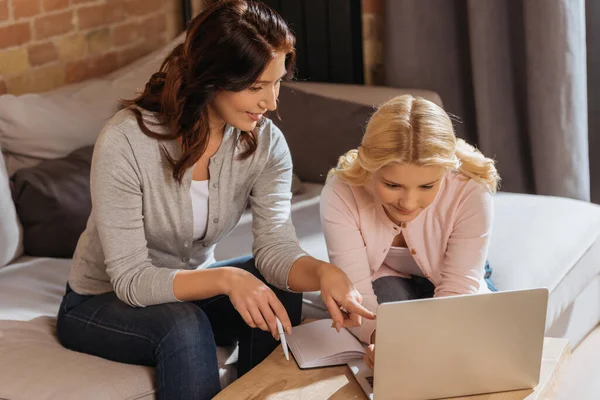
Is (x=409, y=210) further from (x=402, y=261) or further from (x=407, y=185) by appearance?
(x=402, y=261)

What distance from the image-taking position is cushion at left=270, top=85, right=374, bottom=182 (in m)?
2.56

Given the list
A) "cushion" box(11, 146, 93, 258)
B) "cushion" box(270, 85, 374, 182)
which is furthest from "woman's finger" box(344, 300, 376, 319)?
"cushion" box(270, 85, 374, 182)

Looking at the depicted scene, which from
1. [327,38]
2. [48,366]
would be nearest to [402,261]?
[48,366]

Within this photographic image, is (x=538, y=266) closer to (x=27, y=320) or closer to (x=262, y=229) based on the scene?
(x=262, y=229)

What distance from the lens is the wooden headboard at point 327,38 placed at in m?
2.91

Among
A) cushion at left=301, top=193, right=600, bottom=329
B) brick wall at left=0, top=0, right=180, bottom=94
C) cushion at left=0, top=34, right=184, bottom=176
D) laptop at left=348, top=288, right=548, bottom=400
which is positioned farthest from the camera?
brick wall at left=0, top=0, right=180, bottom=94

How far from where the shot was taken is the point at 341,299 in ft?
5.15

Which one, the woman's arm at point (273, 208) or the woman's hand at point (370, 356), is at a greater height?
the woman's arm at point (273, 208)

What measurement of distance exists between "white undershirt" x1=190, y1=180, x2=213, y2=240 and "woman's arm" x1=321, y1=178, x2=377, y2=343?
0.76 feet

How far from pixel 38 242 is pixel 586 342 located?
142 cm

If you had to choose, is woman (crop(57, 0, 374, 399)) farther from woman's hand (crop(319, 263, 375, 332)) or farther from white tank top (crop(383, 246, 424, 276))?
white tank top (crop(383, 246, 424, 276))

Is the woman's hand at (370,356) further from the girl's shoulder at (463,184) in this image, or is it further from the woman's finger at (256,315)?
the girl's shoulder at (463,184)

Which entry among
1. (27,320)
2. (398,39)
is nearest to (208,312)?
(27,320)

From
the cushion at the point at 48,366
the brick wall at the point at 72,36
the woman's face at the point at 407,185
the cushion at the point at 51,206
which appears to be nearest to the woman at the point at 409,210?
the woman's face at the point at 407,185
